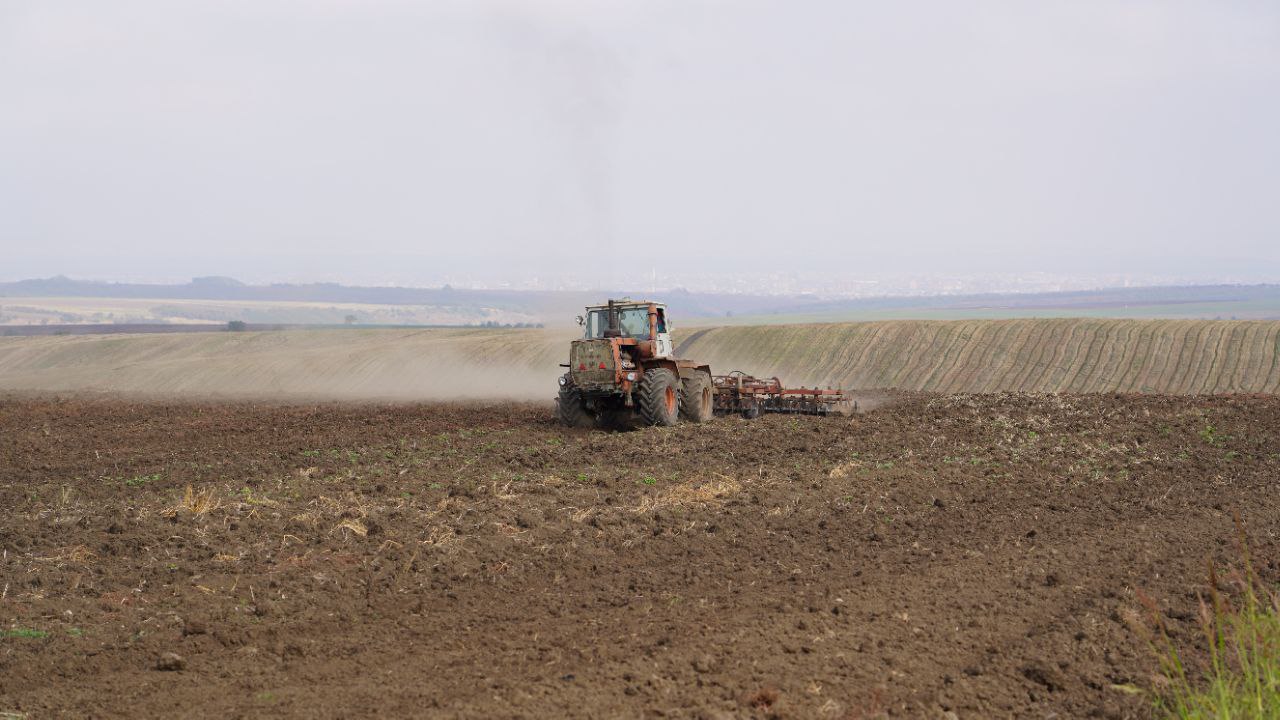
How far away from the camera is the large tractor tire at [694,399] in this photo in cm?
1983

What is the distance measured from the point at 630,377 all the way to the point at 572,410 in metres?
1.76

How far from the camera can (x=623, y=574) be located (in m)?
8.73

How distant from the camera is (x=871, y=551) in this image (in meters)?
9.42

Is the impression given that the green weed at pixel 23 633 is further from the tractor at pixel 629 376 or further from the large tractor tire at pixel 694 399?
the large tractor tire at pixel 694 399

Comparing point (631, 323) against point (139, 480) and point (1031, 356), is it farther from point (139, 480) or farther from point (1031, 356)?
point (1031, 356)

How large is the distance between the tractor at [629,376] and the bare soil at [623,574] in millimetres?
2191

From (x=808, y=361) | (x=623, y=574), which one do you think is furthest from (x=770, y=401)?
(x=808, y=361)

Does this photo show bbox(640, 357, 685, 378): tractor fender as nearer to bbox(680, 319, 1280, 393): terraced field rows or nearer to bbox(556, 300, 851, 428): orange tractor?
bbox(556, 300, 851, 428): orange tractor

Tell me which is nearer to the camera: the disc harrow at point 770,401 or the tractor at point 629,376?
the tractor at point 629,376

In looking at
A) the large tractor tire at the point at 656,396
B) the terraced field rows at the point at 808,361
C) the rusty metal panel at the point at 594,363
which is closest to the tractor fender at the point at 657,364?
the large tractor tire at the point at 656,396

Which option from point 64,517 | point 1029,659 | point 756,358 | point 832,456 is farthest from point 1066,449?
point 756,358

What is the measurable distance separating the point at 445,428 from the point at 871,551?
12615mm

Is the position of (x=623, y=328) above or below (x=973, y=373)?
above

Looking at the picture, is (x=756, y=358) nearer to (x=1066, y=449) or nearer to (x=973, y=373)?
(x=973, y=373)
